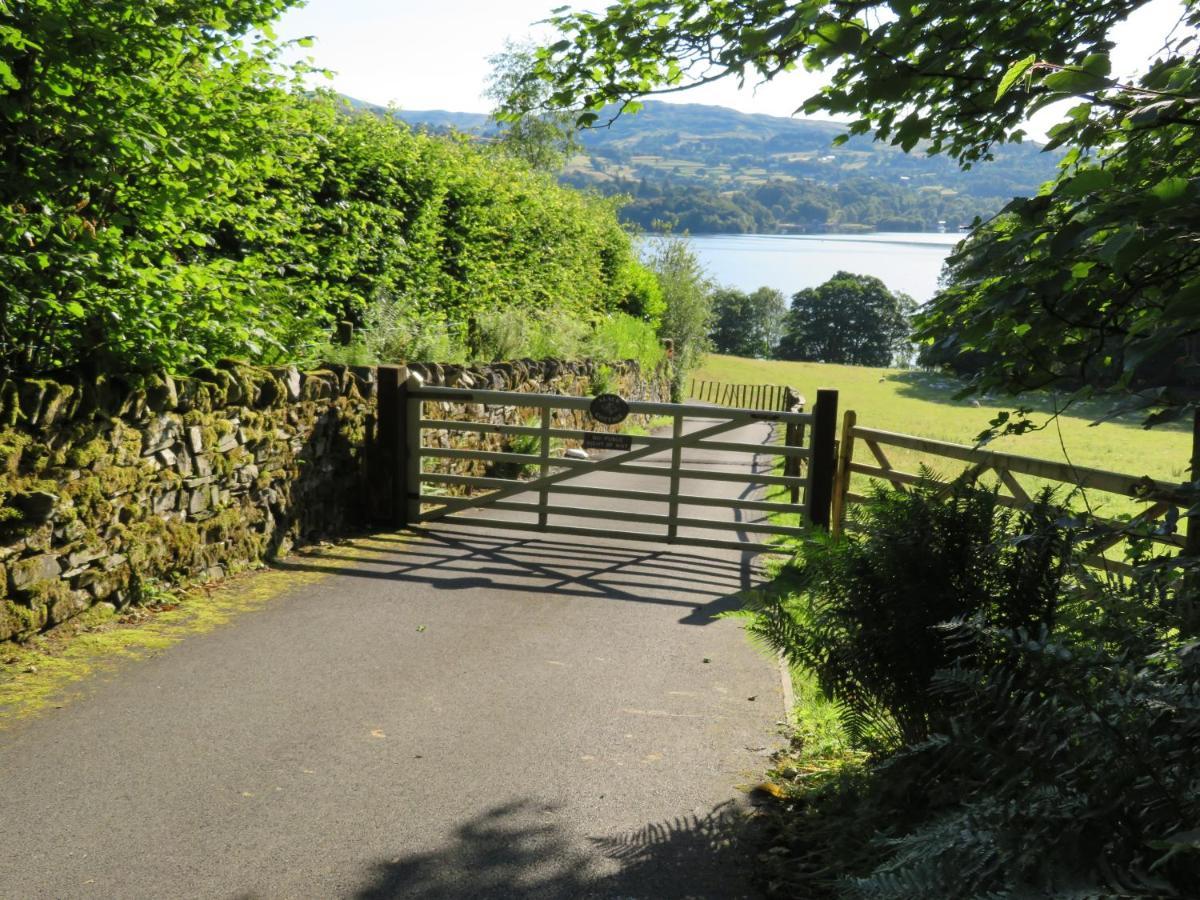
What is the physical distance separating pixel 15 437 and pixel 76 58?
221 centimetres

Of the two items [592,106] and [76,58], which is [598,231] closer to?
[592,106]

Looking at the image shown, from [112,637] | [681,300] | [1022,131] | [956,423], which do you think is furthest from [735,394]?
[112,637]

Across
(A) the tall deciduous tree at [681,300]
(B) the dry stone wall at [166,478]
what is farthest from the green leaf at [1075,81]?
(A) the tall deciduous tree at [681,300]

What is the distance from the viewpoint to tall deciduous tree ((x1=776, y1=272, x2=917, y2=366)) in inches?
3895

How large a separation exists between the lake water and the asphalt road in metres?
2.86

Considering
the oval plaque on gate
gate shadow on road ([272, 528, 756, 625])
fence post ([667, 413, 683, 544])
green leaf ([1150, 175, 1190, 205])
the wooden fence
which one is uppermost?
green leaf ([1150, 175, 1190, 205])

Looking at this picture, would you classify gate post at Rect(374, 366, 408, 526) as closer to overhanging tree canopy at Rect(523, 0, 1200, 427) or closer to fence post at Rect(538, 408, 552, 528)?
fence post at Rect(538, 408, 552, 528)

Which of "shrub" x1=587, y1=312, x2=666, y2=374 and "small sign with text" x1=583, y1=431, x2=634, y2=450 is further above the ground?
"shrub" x1=587, y1=312, x2=666, y2=374

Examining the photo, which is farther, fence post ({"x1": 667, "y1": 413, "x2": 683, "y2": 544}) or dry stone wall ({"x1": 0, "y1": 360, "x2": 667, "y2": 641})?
fence post ({"x1": 667, "y1": 413, "x2": 683, "y2": 544})

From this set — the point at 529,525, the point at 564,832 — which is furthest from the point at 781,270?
the point at 564,832

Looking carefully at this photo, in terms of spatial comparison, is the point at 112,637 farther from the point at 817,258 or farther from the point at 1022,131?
the point at 817,258

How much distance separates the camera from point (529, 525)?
437 inches

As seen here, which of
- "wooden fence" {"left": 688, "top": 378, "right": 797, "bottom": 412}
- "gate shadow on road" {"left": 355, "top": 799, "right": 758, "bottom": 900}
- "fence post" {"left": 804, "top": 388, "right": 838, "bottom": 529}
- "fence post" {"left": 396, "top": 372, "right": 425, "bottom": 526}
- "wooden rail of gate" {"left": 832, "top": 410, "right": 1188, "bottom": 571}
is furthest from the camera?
"wooden fence" {"left": 688, "top": 378, "right": 797, "bottom": 412}

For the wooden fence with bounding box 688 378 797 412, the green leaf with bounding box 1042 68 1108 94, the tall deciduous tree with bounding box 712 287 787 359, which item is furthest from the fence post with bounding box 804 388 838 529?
the tall deciduous tree with bounding box 712 287 787 359
